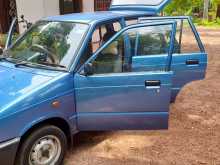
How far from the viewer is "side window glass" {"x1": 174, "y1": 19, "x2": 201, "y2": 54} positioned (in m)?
5.52

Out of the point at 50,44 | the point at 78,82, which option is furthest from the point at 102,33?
the point at 78,82

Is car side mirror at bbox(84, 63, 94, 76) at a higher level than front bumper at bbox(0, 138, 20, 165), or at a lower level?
higher

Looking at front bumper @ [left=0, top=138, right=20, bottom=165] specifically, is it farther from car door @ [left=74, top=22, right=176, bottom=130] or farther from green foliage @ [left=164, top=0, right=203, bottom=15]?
green foliage @ [left=164, top=0, right=203, bottom=15]

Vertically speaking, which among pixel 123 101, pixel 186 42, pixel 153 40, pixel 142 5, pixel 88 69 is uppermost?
pixel 142 5

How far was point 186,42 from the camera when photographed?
561cm

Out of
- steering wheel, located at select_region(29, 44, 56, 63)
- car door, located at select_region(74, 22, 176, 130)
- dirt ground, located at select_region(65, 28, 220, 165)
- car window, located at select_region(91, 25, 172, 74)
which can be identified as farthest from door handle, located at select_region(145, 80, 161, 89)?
steering wheel, located at select_region(29, 44, 56, 63)

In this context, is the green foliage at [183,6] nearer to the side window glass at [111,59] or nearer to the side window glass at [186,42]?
the side window glass at [186,42]

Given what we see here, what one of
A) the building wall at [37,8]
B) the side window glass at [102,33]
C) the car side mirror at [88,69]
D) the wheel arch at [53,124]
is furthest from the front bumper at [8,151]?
the building wall at [37,8]

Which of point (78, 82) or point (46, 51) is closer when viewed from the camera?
point (78, 82)

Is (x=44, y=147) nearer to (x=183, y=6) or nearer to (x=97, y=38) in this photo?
(x=97, y=38)

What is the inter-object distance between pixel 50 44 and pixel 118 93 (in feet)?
3.68

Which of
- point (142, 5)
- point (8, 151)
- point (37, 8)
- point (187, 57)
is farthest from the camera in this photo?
point (37, 8)

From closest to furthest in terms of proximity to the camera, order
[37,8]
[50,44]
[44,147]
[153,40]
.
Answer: [44,147], [50,44], [153,40], [37,8]

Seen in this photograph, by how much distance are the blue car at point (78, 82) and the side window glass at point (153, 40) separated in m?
0.01
